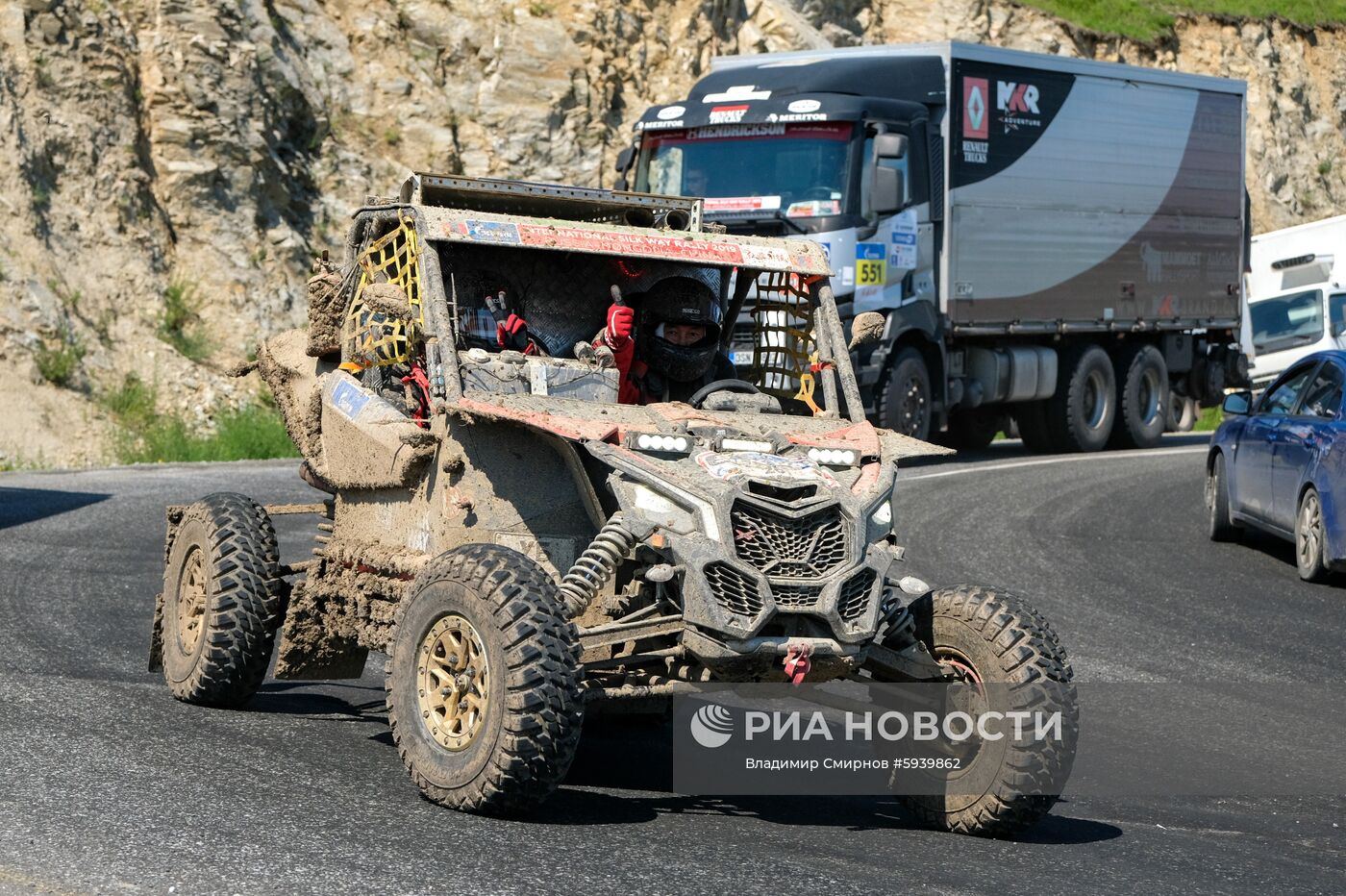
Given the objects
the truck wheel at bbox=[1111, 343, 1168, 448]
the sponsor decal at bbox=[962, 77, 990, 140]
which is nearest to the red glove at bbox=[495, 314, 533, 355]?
the sponsor decal at bbox=[962, 77, 990, 140]

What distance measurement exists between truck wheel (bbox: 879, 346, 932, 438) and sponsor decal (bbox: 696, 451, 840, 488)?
13.3 metres

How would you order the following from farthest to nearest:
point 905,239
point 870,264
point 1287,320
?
point 1287,320 < point 905,239 < point 870,264

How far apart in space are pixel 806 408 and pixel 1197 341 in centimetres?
1972

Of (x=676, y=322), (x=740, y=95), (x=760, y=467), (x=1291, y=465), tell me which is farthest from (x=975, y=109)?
(x=760, y=467)

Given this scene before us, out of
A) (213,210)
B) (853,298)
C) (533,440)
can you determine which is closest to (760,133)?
(853,298)

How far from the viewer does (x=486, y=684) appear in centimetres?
608

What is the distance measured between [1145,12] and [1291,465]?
33962 mm

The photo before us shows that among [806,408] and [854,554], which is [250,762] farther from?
[806,408]

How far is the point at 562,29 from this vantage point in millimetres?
30609

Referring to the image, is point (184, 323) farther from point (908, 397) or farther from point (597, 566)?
point (597, 566)

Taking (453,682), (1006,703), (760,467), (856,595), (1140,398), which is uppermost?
(1140,398)

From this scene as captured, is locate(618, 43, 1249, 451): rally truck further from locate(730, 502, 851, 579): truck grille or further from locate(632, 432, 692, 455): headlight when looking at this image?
locate(730, 502, 851, 579): truck grille

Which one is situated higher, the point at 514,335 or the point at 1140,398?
the point at 514,335

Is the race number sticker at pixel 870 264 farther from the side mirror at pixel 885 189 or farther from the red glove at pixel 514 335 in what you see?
the red glove at pixel 514 335
